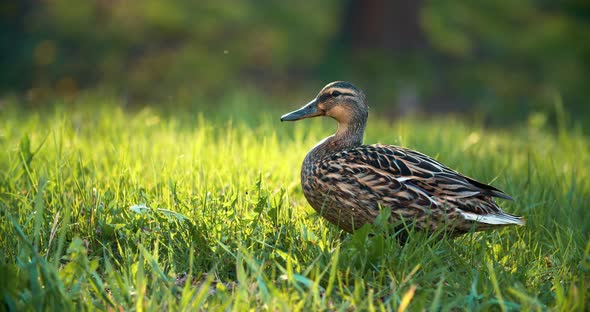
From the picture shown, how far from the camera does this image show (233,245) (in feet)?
11.0

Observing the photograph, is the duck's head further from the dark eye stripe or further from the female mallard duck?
the female mallard duck

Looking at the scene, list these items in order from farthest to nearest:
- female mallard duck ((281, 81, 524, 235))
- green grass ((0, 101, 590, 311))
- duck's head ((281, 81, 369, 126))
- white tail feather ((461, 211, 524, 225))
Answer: duck's head ((281, 81, 369, 126)) < female mallard duck ((281, 81, 524, 235)) < white tail feather ((461, 211, 524, 225)) < green grass ((0, 101, 590, 311))

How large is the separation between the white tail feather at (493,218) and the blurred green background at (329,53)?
7.65 metres

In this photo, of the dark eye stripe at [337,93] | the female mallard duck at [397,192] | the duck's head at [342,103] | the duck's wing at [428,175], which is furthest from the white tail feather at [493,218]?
the dark eye stripe at [337,93]

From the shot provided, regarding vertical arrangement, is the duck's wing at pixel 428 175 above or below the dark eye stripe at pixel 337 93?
below

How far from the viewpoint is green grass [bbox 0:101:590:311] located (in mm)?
2727

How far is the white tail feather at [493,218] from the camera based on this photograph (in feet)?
11.1

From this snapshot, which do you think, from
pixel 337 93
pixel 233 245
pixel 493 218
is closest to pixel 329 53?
pixel 337 93

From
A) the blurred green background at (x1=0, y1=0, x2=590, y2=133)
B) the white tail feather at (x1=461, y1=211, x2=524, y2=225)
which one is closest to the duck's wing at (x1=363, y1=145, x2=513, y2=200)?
the white tail feather at (x1=461, y1=211, x2=524, y2=225)

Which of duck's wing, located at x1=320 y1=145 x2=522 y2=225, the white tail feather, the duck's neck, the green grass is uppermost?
the duck's neck

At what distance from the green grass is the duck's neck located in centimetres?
43

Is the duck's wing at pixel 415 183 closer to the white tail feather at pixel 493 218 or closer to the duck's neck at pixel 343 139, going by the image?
the white tail feather at pixel 493 218

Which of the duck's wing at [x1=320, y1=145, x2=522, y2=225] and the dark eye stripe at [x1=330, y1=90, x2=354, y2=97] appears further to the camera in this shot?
the dark eye stripe at [x1=330, y1=90, x2=354, y2=97]

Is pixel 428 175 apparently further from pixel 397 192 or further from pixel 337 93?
pixel 337 93
